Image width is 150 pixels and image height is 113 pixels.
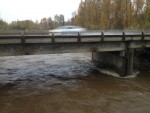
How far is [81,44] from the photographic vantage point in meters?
21.2

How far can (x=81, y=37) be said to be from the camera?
20.7m

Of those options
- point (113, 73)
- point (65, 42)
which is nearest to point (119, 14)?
point (113, 73)

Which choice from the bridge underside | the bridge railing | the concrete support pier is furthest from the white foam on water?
the bridge railing

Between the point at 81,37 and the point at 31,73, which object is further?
the point at 31,73

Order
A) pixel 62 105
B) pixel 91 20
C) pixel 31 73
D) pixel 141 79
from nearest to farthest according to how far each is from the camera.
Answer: pixel 62 105 → pixel 141 79 → pixel 31 73 → pixel 91 20

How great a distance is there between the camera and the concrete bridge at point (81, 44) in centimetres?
1798

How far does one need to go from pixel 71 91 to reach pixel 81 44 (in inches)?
202

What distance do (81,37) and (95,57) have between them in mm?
12358

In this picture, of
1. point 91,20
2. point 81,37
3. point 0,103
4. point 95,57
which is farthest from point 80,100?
point 91,20

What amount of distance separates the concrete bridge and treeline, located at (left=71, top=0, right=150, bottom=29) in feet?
81.1

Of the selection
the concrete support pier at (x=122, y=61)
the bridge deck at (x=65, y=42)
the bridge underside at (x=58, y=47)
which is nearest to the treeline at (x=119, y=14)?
the concrete support pier at (x=122, y=61)

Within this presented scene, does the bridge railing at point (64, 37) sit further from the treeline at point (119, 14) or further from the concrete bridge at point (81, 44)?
the treeline at point (119, 14)

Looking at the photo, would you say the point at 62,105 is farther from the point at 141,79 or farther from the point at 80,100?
the point at 141,79

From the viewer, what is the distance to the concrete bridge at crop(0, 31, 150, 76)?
59.0 ft
